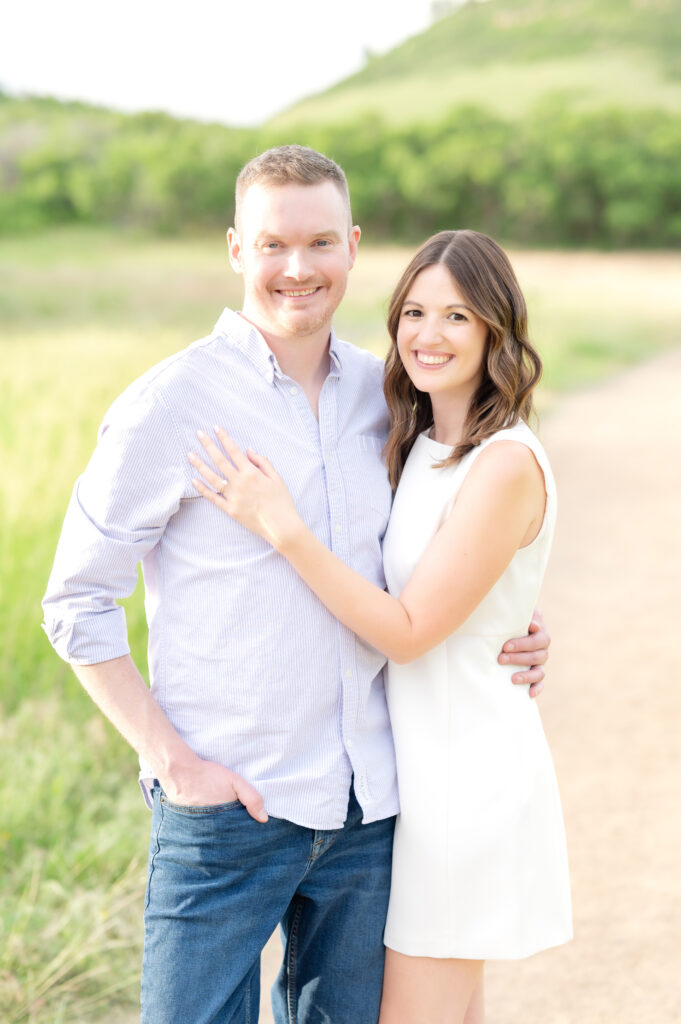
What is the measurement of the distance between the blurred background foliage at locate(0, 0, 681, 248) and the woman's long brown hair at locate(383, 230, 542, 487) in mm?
36061

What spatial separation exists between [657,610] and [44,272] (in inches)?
923

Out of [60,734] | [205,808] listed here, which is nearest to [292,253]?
[205,808]

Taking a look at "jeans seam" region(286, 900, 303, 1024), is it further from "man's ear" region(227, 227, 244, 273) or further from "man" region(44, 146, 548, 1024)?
"man's ear" region(227, 227, 244, 273)

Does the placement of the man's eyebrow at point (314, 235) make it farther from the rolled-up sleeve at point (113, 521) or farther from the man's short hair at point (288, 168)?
the rolled-up sleeve at point (113, 521)

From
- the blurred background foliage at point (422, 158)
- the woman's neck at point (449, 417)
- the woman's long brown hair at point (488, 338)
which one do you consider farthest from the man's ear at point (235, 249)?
the blurred background foliage at point (422, 158)

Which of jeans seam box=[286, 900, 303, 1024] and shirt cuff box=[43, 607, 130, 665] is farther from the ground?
shirt cuff box=[43, 607, 130, 665]

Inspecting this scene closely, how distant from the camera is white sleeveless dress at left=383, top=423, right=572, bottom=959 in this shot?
6.75ft

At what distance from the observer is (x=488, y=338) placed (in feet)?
7.23

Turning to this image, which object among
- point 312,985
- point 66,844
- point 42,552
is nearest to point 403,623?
point 312,985

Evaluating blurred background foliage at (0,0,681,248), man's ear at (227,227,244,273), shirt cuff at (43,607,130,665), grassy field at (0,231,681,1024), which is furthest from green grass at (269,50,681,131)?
shirt cuff at (43,607,130,665)

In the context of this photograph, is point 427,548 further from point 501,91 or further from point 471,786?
point 501,91

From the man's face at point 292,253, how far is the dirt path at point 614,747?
1.44m

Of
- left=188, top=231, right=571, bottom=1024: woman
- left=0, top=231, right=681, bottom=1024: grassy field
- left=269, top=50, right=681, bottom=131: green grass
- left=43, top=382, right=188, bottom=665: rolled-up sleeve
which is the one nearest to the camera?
left=43, top=382, right=188, bottom=665: rolled-up sleeve

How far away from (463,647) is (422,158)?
50406 millimetres
